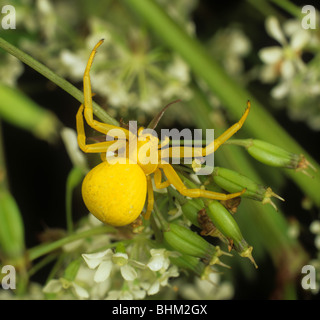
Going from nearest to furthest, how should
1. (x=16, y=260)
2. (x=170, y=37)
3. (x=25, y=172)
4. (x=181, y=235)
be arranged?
(x=181, y=235)
(x=16, y=260)
(x=170, y=37)
(x=25, y=172)


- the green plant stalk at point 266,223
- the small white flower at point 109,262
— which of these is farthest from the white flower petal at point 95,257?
the green plant stalk at point 266,223

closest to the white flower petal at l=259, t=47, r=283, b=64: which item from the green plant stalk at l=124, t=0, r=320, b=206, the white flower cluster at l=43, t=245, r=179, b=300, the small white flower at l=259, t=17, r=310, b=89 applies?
the small white flower at l=259, t=17, r=310, b=89

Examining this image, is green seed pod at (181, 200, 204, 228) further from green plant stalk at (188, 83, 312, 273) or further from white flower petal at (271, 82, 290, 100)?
white flower petal at (271, 82, 290, 100)

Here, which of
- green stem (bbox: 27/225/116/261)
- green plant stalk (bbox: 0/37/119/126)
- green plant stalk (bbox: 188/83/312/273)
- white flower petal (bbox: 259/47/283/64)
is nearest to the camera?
green plant stalk (bbox: 0/37/119/126)

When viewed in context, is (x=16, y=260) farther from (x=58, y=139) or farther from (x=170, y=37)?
(x=170, y=37)

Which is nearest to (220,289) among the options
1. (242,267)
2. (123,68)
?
(242,267)

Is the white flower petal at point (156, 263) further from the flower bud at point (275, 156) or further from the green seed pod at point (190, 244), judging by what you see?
the flower bud at point (275, 156)
